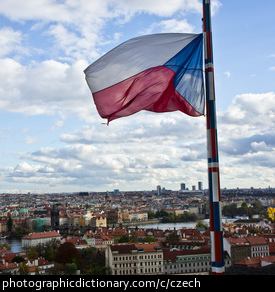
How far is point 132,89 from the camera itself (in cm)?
236

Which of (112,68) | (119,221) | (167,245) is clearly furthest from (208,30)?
(119,221)

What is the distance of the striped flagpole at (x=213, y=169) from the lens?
6.65 ft

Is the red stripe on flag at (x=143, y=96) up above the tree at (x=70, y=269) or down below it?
above

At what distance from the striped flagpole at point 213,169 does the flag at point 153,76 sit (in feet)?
0.58

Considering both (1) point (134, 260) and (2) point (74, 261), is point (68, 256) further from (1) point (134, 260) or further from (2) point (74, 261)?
(1) point (134, 260)

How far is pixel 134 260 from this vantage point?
13.9 m

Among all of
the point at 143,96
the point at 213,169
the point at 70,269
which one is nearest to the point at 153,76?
the point at 143,96

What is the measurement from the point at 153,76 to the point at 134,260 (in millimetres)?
Answer: 12227

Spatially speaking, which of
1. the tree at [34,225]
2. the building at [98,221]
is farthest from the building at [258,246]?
the building at [98,221]

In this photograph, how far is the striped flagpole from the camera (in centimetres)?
203

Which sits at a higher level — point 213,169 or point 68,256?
point 213,169

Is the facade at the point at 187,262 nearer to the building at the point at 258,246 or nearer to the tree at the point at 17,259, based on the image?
the building at the point at 258,246
